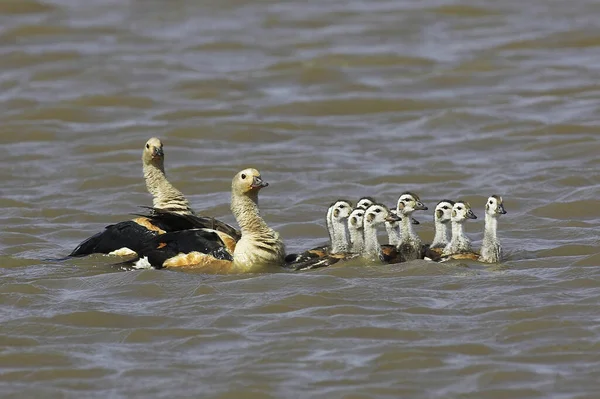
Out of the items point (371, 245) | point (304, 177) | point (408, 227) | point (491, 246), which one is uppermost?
point (304, 177)

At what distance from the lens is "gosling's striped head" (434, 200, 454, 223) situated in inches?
513

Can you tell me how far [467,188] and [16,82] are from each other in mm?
8570

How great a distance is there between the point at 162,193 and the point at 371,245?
2.54 meters

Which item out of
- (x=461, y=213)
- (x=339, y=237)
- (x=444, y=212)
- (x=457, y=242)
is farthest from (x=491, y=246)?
(x=339, y=237)

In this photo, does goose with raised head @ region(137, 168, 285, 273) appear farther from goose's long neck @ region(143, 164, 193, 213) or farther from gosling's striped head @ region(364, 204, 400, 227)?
goose's long neck @ region(143, 164, 193, 213)

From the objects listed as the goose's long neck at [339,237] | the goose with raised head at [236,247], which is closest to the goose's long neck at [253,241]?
the goose with raised head at [236,247]

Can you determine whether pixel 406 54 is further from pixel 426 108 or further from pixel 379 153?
pixel 379 153

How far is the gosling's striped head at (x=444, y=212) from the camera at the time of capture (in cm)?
1302

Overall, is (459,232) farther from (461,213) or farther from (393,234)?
(393,234)

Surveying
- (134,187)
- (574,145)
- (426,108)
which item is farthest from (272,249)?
(426,108)

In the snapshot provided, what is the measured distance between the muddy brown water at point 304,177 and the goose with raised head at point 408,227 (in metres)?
0.61

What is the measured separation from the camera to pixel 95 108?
20.2 m

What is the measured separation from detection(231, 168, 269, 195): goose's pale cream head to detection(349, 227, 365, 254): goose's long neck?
3.17 feet

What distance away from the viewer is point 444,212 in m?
13.1
